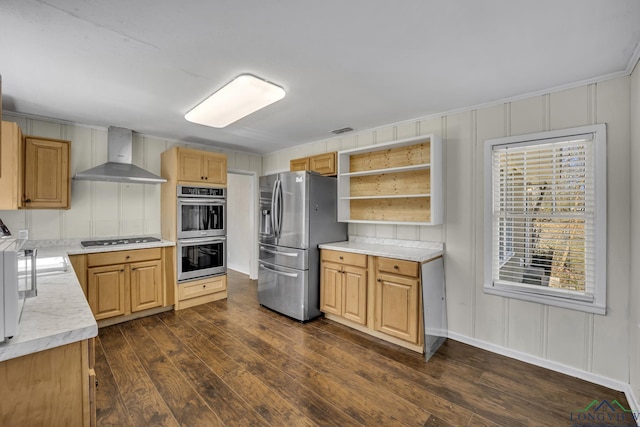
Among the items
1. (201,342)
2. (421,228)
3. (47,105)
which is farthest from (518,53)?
(47,105)

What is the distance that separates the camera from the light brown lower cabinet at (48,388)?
987 mm

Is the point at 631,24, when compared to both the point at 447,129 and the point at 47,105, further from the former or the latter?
the point at 47,105

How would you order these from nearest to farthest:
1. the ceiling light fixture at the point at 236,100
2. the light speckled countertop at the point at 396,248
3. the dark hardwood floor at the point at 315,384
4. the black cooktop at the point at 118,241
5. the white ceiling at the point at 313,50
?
the white ceiling at the point at 313,50, the dark hardwood floor at the point at 315,384, the ceiling light fixture at the point at 236,100, the light speckled countertop at the point at 396,248, the black cooktop at the point at 118,241

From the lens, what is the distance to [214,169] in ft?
13.3

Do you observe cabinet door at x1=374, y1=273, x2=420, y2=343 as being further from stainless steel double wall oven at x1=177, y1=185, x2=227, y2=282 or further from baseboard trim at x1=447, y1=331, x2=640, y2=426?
stainless steel double wall oven at x1=177, y1=185, x2=227, y2=282

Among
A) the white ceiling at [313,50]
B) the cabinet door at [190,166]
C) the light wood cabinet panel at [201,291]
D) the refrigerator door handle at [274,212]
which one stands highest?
the white ceiling at [313,50]

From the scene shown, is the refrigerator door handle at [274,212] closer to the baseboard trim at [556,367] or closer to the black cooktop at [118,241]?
the black cooktop at [118,241]

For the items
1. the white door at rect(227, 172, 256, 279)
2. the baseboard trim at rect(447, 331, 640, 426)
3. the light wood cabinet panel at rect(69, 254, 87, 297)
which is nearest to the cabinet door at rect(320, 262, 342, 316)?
the baseboard trim at rect(447, 331, 640, 426)

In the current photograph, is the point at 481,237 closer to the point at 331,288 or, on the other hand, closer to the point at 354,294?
the point at 354,294

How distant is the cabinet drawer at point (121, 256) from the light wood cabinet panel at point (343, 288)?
2113mm

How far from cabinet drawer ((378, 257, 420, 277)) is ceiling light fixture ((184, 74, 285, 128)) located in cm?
186

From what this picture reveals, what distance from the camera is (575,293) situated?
2.32 metres

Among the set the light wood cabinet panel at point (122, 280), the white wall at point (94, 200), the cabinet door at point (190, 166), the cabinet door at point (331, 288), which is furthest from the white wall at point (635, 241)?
the white wall at point (94, 200)

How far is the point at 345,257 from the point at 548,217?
75.1 inches
